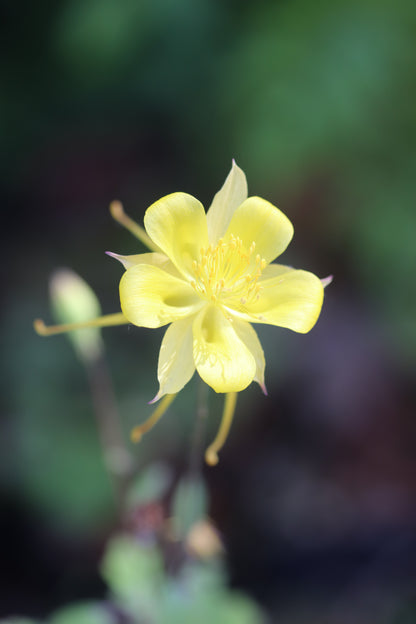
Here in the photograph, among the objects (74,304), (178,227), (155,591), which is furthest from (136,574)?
(178,227)

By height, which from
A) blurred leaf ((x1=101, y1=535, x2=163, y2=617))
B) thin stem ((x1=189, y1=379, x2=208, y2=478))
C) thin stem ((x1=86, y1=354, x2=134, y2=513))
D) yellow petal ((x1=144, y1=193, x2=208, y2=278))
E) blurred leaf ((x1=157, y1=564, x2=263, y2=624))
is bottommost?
blurred leaf ((x1=157, y1=564, x2=263, y2=624))

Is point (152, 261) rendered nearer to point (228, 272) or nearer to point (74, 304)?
point (228, 272)

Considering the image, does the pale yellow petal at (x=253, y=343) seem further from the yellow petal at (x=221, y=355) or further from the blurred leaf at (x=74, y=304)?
the blurred leaf at (x=74, y=304)

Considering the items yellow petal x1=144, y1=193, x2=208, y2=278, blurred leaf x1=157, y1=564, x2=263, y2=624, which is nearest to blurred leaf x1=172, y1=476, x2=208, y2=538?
blurred leaf x1=157, y1=564, x2=263, y2=624

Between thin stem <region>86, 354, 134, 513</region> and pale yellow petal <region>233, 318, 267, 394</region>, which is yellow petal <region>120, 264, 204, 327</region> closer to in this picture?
pale yellow petal <region>233, 318, 267, 394</region>

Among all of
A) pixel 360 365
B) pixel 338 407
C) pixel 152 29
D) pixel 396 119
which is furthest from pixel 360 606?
pixel 152 29

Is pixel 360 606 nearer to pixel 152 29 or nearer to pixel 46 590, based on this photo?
pixel 46 590
